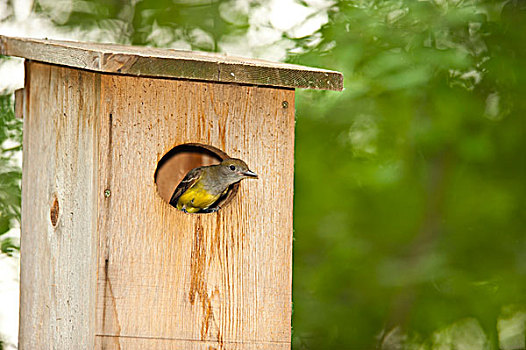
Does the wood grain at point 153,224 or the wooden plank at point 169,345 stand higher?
the wood grain at point 153,224

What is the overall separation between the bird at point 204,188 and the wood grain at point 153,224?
0.44 ft

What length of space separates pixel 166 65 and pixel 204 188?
2.90 feet

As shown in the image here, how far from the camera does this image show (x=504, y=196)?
14.1 ft

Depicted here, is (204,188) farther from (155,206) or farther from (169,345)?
(169,345)

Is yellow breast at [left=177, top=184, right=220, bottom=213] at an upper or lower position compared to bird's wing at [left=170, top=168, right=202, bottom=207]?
lower

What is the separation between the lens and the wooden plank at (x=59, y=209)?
8.13 feet

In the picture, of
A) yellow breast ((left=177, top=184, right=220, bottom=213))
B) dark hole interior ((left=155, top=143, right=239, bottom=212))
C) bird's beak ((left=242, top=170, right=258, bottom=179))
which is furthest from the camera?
dark hole interior ((left=155, top=143, right=239, bottom=212))

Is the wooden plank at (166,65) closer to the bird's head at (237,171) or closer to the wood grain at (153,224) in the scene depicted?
the wood grain at (153,224)

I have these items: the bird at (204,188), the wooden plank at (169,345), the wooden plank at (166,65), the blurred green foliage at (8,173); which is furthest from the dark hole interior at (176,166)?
the wooden plank at (169,345)

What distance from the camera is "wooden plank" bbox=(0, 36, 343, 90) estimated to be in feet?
7.38

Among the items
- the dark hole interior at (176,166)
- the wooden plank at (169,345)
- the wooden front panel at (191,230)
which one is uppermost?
the dark hole interior at (176,166)

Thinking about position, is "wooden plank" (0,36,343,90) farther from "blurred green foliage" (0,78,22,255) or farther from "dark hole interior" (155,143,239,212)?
"blurred green foliage" (0,78,22,255)

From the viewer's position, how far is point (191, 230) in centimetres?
259

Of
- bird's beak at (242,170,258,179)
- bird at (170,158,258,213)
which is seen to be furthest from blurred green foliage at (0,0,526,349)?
bird's beak at (242,170,258,179)
